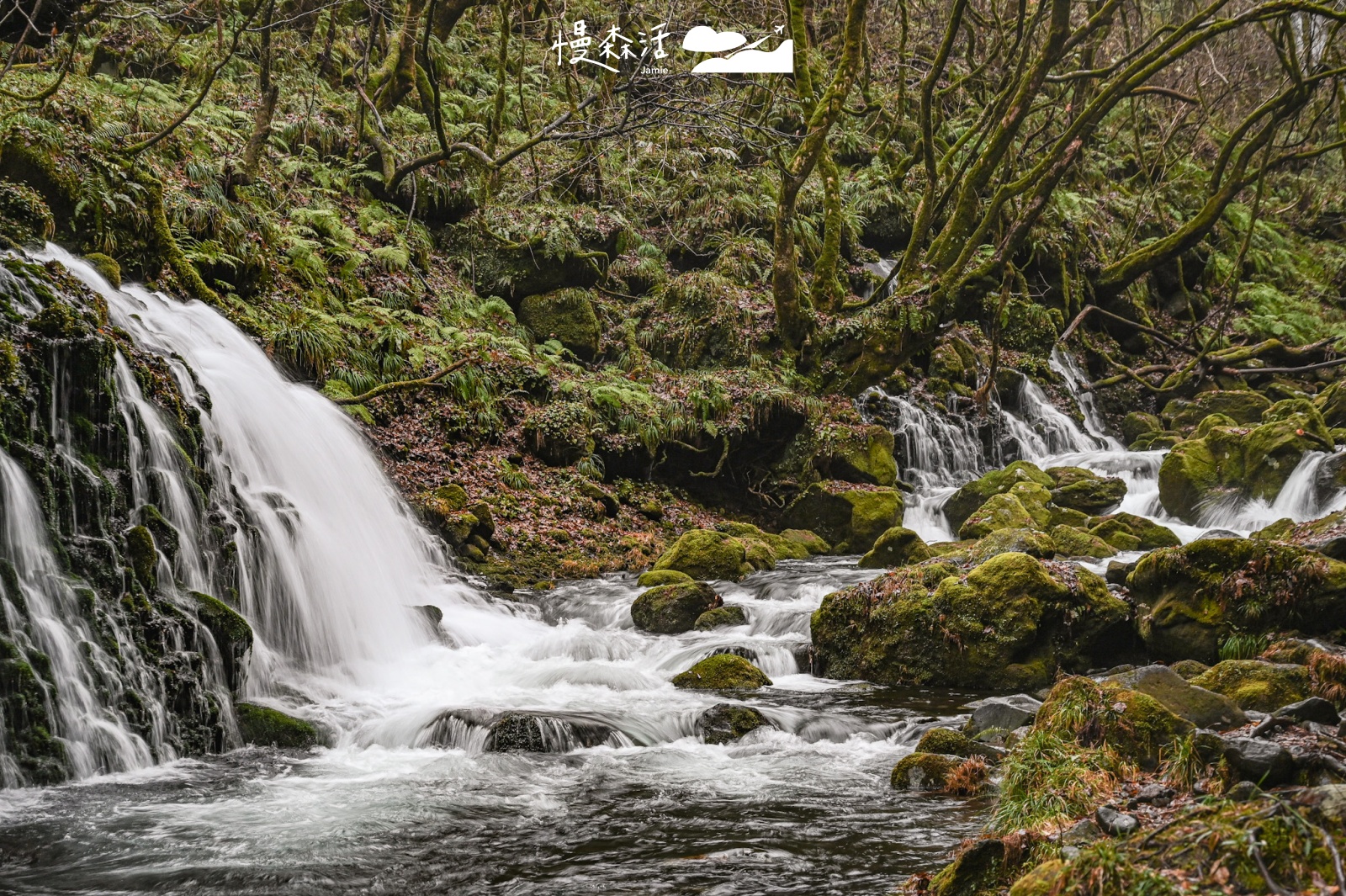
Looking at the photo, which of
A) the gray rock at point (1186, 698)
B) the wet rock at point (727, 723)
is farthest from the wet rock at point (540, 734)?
the gray rock at point (1186, 698)

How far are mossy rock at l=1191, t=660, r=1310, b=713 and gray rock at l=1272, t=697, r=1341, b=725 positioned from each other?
83 cm

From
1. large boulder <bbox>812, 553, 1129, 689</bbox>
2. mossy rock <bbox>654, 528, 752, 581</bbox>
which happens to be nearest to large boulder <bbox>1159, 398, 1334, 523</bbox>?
large boulder <bbox>812, 553, 1129, 689</bbox>

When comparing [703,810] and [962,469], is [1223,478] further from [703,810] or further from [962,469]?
[703,810]

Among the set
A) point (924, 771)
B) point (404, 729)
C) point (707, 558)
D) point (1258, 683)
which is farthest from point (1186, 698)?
point (707, 558)

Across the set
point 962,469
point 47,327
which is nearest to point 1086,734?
point 47,327

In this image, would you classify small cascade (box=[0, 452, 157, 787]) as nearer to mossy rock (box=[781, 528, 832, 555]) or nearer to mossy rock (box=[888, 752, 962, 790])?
mossy rock (box=[888, 752, 962, 790])

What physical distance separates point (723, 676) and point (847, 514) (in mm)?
7621

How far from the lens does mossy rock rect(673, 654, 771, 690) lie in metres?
8.15

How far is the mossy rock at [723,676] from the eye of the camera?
815 centimetres

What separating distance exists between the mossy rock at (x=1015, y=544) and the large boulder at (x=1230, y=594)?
1.77m

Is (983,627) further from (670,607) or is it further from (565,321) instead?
(565,321)

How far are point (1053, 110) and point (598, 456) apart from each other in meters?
10.9

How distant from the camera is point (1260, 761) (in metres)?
3.38

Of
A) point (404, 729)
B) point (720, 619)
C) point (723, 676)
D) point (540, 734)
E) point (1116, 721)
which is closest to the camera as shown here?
point (1116, 721)
